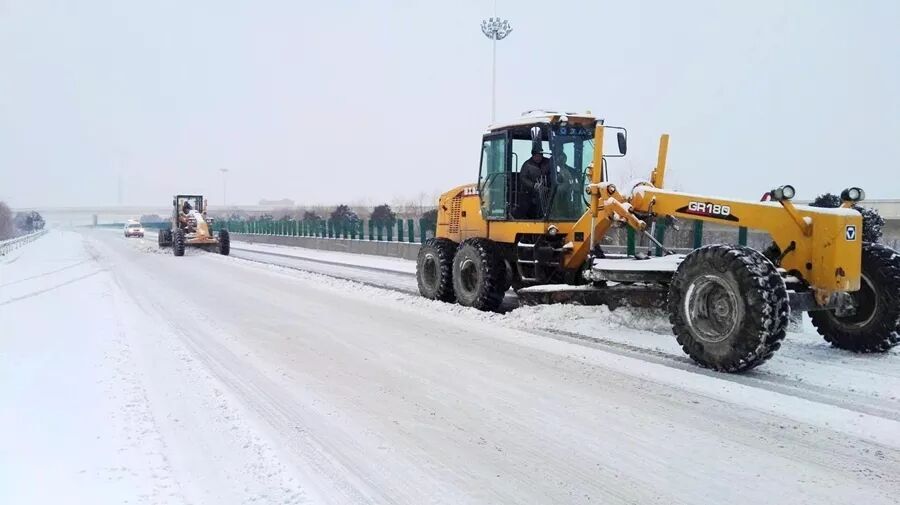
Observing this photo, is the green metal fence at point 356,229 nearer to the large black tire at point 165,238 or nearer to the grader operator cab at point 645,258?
the large black tire at point 165,238

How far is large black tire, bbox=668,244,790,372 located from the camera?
20.0 ft

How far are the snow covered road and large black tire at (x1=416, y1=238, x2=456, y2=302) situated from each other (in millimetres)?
2366

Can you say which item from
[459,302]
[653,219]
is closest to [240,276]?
[459,302]

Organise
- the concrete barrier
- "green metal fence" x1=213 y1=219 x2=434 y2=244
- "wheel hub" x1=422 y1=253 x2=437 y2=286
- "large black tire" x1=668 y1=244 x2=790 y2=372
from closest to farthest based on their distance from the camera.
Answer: "large black tire" x1=668 y1=244 x2=790 y2=372
"wheel hub" x1=422 y1=253 x2=437 y2=286
"green metal fence" x1=213 y1=219 x2=434 y2=244
the concrete barrier

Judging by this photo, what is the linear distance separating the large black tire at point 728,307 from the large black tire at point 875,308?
1.60 meters

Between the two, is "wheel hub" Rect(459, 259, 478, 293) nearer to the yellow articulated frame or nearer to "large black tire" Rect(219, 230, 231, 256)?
the yellow articulated frame

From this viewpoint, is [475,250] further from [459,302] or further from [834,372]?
[834,372]

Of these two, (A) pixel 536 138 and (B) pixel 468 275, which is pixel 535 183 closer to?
(A) pixel 536 138

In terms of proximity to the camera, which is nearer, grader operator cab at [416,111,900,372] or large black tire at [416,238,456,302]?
grader operator cab at [416,111,900,372]

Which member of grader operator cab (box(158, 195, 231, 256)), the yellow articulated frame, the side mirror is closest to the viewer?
the yellow articulated frame

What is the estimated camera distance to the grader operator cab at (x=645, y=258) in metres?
6.39

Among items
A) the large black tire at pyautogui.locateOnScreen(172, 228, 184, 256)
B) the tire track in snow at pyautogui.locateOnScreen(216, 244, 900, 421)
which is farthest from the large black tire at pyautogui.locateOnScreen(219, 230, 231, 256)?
the tire track in snow at pyautogui.locateOnScreen(216, 244, 900, 421)

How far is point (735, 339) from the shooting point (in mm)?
6375

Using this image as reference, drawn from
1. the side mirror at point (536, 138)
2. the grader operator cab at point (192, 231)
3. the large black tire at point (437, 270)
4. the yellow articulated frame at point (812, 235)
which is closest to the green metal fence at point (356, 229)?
the grader operator cab at point (192, 231)
